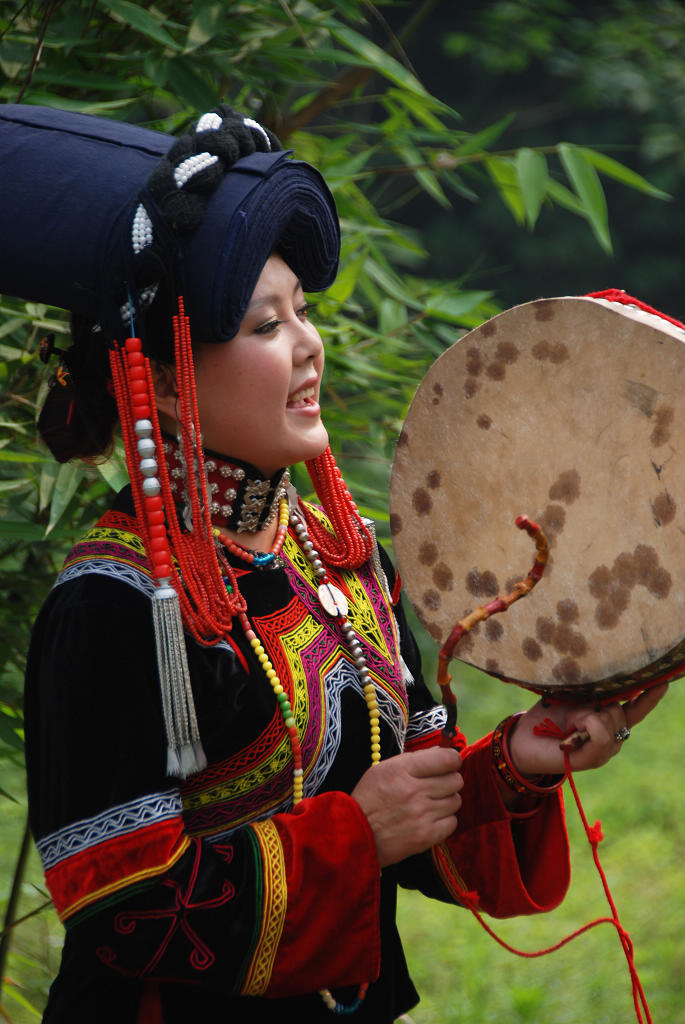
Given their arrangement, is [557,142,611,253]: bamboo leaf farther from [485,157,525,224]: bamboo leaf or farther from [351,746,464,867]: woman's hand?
[351,746,464,867]: woman's hand

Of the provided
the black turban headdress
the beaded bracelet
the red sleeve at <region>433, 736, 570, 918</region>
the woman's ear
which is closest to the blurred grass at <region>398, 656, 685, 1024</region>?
the red sleeve at <region>433, 736, 570, 918</region>

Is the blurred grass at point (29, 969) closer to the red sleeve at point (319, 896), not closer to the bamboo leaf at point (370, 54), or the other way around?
the red sleeve at point (319, 896)

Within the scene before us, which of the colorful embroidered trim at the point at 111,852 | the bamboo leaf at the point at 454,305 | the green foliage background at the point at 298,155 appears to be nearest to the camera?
the colorful embroidered trim at the point at 111,852

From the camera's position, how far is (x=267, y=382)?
1.38 metres

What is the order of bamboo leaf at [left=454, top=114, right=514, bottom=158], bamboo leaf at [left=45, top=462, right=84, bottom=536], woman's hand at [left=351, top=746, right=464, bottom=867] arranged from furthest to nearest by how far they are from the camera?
bamboo leaf at [left=454, top=114, right=514, bottom=158] → bamboo leaf at [left=45, top=462, right=84, bottom=536] → woman's hand at [left=351, top=746, right=464, bottom=867]

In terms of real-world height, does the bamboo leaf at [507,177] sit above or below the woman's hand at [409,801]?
above

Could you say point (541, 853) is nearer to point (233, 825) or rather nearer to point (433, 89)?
point (233, 825)

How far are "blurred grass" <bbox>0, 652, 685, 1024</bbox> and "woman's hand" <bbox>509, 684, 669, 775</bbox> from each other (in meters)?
1.24

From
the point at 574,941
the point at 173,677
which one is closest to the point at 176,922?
the point at 173,677

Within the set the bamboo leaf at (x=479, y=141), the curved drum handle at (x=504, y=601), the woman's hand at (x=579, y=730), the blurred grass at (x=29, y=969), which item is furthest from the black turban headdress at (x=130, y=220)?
the bamboo leaf at (x=479, y=141)

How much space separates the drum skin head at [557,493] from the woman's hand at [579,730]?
0.04 metres

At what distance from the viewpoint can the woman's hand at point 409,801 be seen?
1.36 meters

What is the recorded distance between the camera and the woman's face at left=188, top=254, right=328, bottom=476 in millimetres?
1370

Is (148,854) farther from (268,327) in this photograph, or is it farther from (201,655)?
(268,327)
